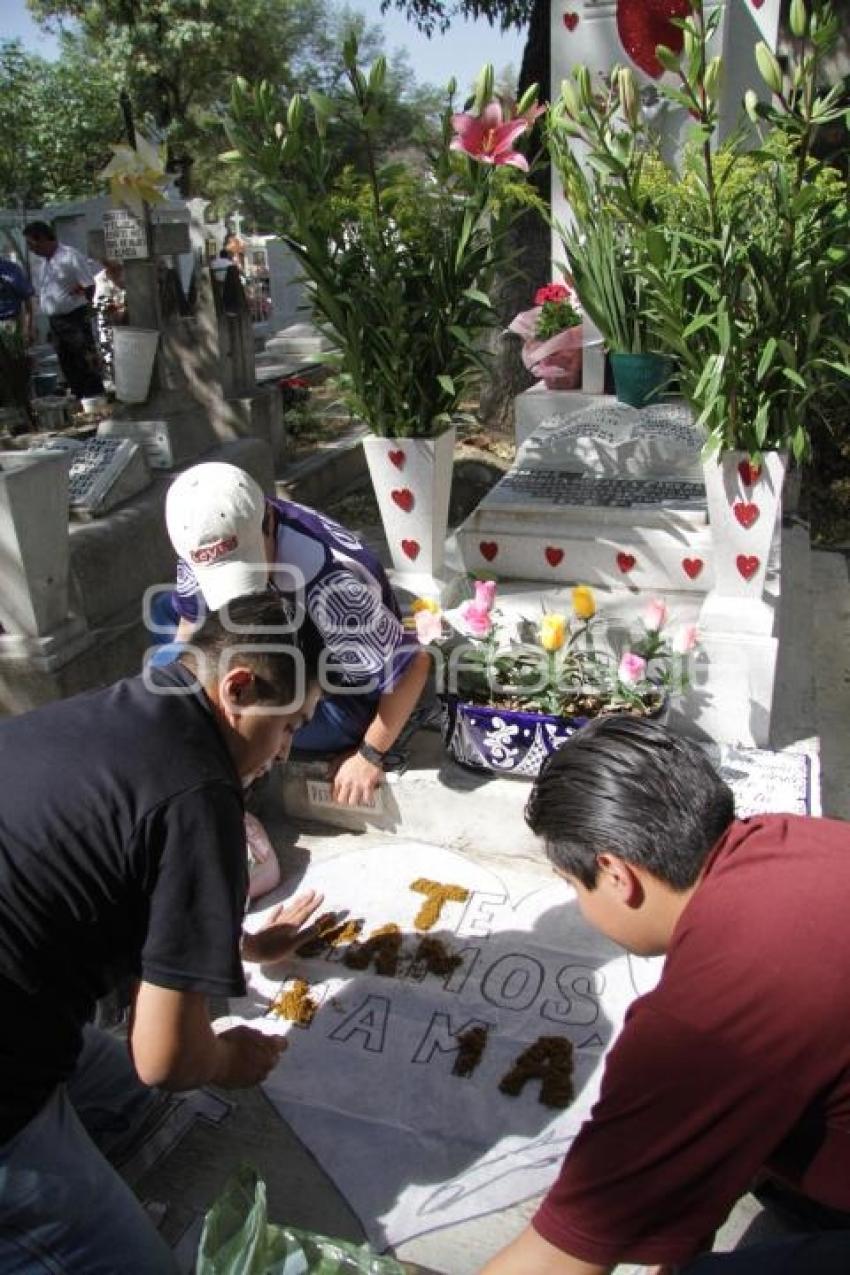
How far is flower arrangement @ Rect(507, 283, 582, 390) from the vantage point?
4.38 m

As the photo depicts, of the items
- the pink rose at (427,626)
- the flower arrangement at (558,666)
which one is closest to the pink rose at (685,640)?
the flower arrangement at (558,666)

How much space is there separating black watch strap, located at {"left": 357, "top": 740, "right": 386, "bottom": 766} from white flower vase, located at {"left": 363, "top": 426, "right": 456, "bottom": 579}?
1.18 metres

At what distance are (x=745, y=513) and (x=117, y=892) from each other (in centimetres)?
215

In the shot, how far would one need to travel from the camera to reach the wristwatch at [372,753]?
104 inches

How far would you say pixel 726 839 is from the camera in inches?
49.5

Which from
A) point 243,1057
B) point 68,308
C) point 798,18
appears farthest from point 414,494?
point 68,308

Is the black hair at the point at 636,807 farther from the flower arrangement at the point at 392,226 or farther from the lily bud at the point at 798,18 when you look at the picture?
the flower arrangement at the point at 392,226

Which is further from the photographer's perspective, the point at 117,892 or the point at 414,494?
the point at 414,494

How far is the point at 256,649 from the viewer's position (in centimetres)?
155

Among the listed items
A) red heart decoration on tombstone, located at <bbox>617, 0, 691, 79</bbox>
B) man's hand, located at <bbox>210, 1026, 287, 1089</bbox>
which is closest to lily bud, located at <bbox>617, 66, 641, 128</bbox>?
red heart decoration on tombstone, located at <bbox>617, 0, 691, 79</bbox>

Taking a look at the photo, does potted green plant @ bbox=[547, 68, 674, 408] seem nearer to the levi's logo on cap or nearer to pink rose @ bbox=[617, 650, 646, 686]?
pink rose @ bbox=[617, 650, 646, 686]

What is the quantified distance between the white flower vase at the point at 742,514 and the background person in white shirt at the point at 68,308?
6.60 m

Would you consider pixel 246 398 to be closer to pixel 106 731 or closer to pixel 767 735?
pixel 767 735

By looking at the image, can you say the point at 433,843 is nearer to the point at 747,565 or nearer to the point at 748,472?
the point at 747,565
